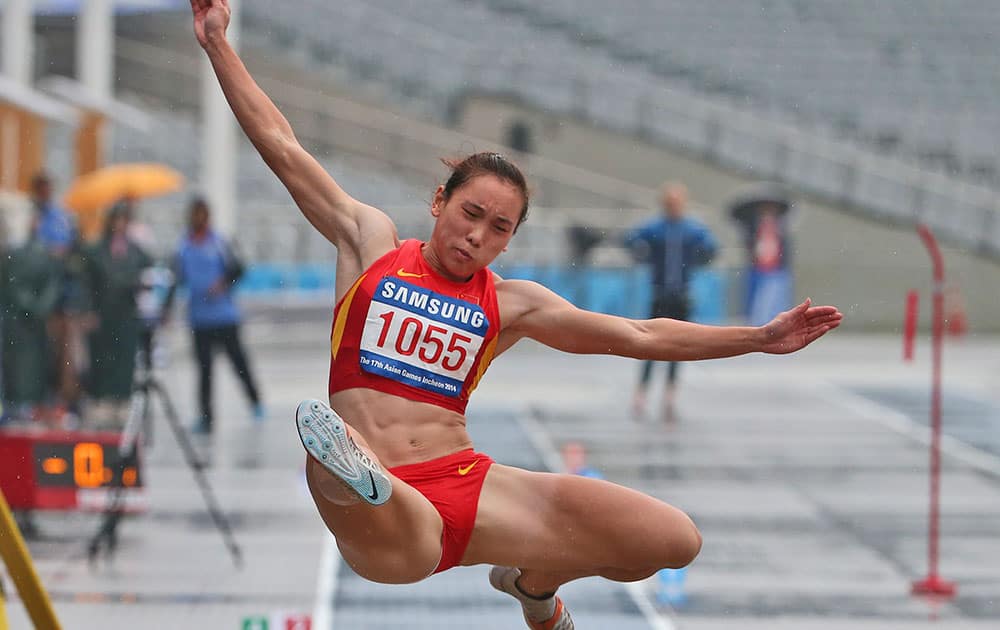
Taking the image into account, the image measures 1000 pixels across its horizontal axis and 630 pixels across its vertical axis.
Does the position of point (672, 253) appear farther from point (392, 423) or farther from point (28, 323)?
point (392, 423)

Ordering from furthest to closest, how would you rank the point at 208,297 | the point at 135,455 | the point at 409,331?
the point at 208,297, the point at 135,455, the point at 409,331

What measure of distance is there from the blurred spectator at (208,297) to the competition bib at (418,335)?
Answer: 681 centimetres

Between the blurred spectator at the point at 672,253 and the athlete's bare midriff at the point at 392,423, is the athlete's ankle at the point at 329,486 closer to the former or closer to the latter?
the athlete's bare midriff at the point at 392,423

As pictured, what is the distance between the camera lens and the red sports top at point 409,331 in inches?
179

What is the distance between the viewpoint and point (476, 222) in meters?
4.55

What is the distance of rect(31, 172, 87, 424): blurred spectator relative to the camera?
11367mm

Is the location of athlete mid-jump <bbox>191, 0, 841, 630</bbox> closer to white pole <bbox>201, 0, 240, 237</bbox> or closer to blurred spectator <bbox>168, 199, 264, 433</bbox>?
blurred spectator <bbox>168, 199, 264, 433</bbox>

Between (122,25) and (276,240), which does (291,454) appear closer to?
(276,240)

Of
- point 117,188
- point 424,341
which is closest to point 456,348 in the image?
point 424,341

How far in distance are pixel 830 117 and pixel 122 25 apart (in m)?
13.3

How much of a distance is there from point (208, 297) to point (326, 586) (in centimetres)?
476

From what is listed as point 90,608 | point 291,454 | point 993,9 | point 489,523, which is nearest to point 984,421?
point 291,454

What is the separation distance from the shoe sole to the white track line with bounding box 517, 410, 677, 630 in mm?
3371

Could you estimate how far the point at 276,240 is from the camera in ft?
Answer: 72.3
